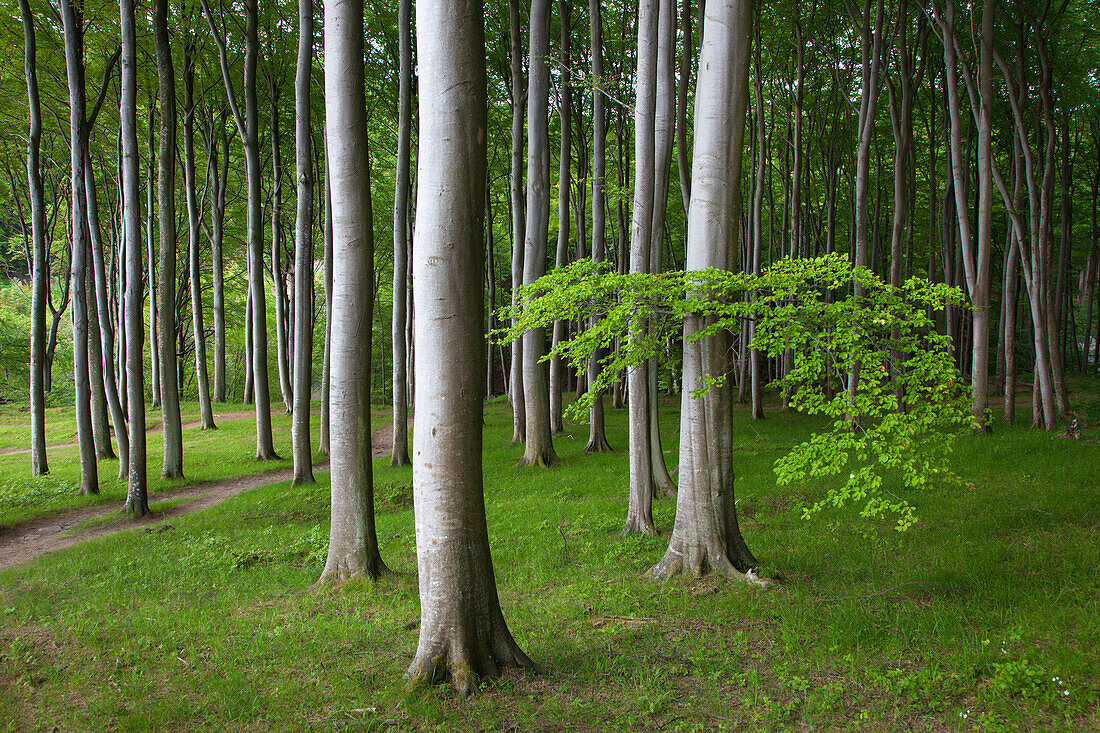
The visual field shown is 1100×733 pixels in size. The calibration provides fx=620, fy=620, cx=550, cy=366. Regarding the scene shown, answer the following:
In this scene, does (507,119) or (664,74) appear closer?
(664,74)

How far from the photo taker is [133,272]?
11078 mm

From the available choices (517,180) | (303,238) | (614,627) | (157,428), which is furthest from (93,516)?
(157,428)

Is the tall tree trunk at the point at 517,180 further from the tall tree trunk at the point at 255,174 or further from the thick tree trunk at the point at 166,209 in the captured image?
the thick tree trunk at the point at 166,209

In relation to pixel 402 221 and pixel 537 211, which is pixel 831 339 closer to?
pixel 537 211

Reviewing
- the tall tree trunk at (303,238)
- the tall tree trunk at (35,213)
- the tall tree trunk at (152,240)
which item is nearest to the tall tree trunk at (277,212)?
the tall tree trunk at (152,240)

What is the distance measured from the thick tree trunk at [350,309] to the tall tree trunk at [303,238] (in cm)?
374

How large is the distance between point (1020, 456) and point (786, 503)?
4.42m

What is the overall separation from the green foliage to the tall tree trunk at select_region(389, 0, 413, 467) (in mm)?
7040

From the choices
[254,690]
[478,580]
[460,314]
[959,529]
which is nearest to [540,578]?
[478,580]

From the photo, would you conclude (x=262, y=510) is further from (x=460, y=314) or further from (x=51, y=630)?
(x=460, y=314)

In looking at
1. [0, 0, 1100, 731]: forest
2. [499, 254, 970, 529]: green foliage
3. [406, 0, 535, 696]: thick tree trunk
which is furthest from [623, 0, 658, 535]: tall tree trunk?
[406, 0, 535, 696]: thick tree trunk

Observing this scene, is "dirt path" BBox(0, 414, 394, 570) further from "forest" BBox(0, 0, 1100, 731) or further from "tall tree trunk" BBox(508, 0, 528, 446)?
"tall tree trunk" BBox(508, 0, 528, 446)

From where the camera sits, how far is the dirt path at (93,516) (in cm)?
864

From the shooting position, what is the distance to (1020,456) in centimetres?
995
